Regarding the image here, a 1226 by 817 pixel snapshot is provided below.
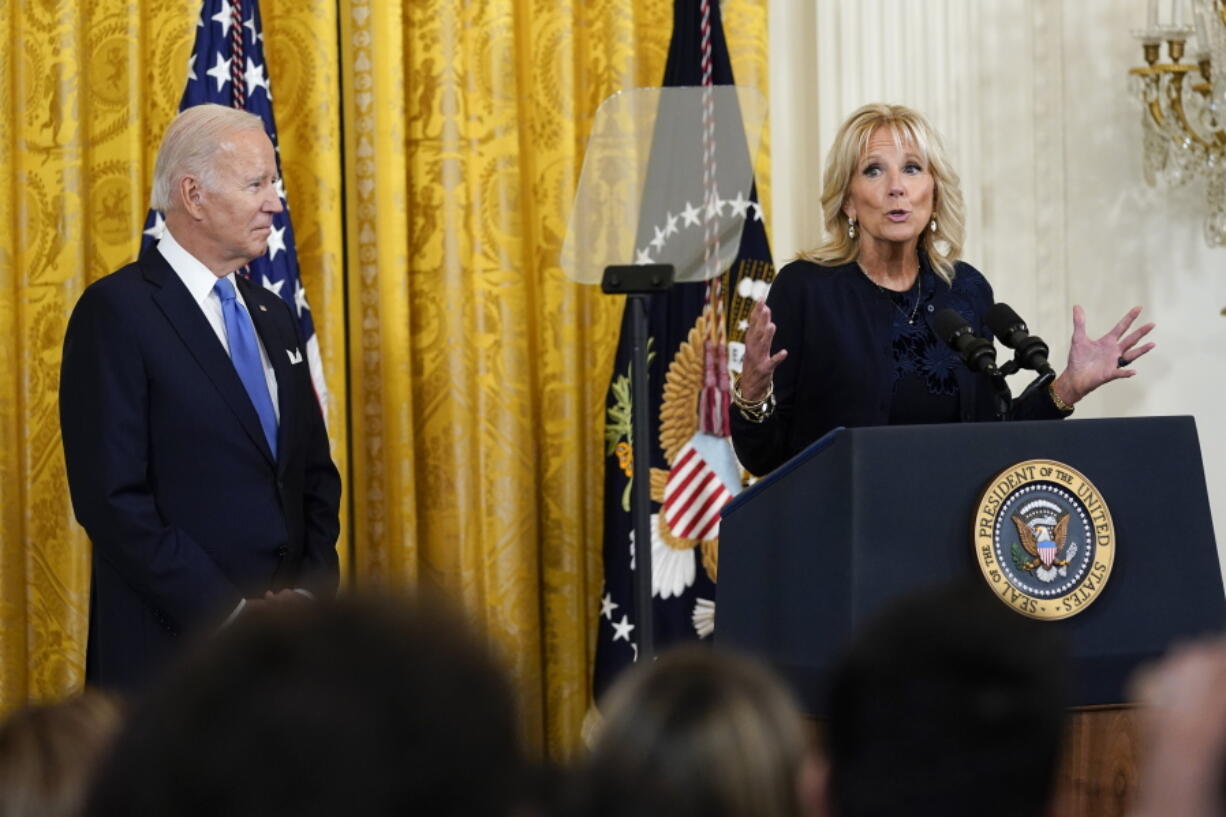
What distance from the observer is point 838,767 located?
1169 millimetres

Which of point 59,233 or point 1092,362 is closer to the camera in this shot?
point 1092,362

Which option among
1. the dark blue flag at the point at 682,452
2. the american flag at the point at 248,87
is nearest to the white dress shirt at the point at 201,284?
the american flag at the point at 248,87

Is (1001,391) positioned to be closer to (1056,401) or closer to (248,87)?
(1056,401)

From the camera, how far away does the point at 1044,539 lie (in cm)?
264

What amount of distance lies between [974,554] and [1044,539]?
12cm

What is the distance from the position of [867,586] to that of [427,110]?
9.38 ft

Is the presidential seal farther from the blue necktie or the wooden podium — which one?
the blue necktie

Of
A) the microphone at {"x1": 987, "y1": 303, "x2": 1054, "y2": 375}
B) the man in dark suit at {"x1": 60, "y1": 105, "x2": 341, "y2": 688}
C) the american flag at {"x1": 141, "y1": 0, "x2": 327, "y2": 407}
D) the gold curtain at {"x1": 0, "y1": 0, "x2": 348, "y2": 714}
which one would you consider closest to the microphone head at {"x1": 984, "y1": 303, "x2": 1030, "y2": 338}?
the microphone at {"x1": 987, "y1": 303, "x2": 1054, "y2": 375}

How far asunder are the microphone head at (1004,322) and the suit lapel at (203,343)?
5.20 feet

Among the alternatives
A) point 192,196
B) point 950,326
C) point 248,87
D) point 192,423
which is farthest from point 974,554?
point 248,87

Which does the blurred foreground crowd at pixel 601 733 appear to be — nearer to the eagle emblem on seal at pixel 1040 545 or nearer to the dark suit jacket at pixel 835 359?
the eagle emblem on seal at pixel 1040 545

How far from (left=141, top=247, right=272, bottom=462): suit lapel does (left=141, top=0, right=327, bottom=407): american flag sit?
34.9 inches

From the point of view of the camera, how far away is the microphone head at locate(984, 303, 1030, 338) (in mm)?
3018

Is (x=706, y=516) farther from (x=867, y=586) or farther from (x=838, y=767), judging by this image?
(x=838, y=767)
